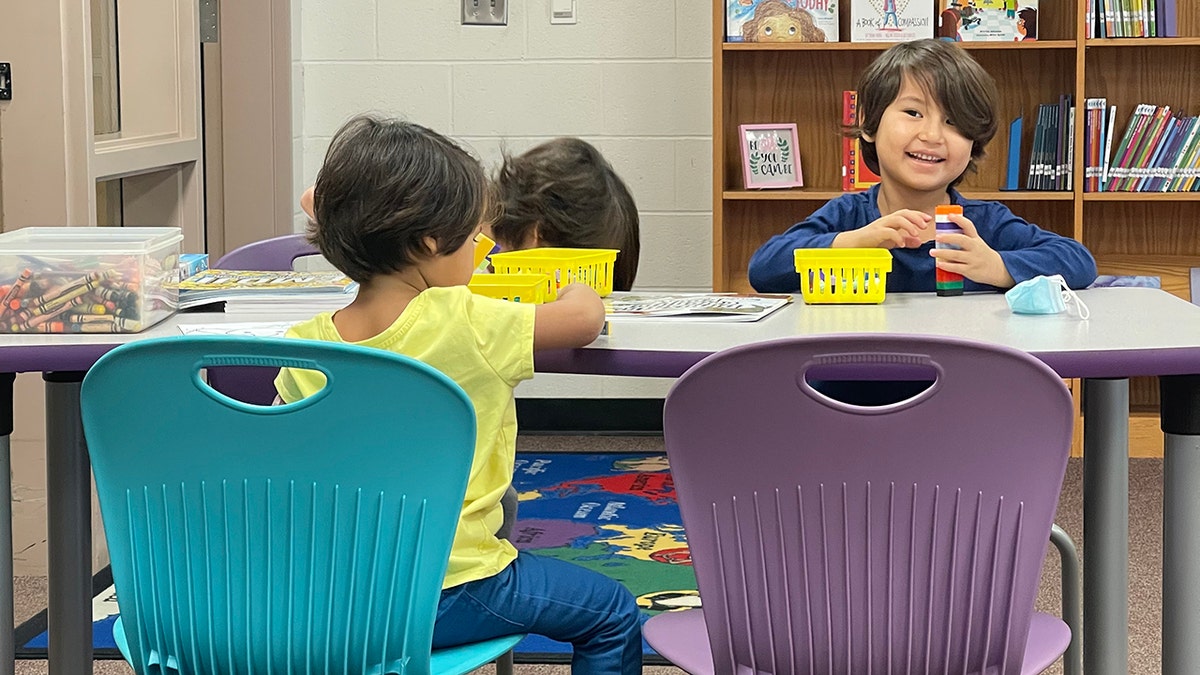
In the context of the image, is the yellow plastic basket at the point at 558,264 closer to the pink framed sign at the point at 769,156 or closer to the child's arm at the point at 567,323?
the child's arm at the point at 567,323

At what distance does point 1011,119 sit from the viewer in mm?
3969

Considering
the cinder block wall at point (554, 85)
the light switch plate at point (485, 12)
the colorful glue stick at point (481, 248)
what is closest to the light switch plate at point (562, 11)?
the cinder block wall at point (554, 85)

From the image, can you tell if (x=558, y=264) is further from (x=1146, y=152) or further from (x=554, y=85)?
(x=1146, y=152)

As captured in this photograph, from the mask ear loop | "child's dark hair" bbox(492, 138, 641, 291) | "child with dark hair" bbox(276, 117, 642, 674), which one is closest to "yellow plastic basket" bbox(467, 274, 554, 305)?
"child with dark hair" bbox(276, 117, 642, 674)

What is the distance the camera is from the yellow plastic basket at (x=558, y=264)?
179 centimetres

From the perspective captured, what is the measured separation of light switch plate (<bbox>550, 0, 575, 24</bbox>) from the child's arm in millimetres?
2769

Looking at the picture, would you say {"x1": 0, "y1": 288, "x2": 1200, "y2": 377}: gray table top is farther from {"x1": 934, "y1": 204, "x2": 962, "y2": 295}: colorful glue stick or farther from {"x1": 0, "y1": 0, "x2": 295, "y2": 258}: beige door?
{"x1": 0, "y1": 0, "x2": 295, "y2": 258}: beige door

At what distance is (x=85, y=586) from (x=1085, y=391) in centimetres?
122

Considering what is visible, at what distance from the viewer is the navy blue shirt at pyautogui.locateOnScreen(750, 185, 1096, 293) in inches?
76.4

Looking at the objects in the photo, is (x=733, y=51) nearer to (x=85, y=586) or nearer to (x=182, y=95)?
(x=182, y=95)

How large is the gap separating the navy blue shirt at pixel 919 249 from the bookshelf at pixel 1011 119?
5.23ft

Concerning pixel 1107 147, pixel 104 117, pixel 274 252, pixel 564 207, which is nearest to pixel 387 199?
pixel 564 207

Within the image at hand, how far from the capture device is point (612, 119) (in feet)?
13.5

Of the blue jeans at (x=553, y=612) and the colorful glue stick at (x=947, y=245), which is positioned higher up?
the colorful glue stick at (x=947, y=245)
